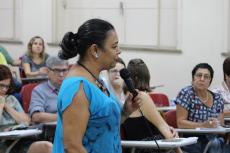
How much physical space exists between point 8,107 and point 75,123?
2727 mm

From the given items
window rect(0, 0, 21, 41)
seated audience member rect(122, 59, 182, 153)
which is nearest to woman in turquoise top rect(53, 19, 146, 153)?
seated audience member rect(122, 59, 182, 153)

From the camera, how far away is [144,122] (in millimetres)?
4320

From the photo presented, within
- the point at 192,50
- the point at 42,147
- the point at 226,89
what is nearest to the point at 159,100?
the point at 226,89

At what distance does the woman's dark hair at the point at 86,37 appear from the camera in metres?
2.52

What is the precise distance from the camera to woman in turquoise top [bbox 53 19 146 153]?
8.01 ft

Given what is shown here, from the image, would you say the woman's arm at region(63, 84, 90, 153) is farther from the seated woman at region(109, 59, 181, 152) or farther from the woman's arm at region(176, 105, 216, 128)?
the woman's arm at region(176, 105, 216, 128)

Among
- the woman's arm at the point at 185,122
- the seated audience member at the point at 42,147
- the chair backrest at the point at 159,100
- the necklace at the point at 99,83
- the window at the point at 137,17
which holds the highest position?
the window at the point at 137,17

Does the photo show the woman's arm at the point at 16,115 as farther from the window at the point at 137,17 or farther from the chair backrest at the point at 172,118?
the window at the point at 137,17

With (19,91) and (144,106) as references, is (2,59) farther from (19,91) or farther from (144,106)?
(144,106)

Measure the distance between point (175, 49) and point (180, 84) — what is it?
0.50 metres

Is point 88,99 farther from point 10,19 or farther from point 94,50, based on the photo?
point 10,19

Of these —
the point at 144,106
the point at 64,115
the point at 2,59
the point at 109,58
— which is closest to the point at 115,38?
the point at 109,58

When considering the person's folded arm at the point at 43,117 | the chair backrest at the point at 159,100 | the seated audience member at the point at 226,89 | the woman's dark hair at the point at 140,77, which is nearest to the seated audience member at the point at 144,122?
the woman's dark hair at the point at 140,77

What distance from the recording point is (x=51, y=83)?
216 inches
